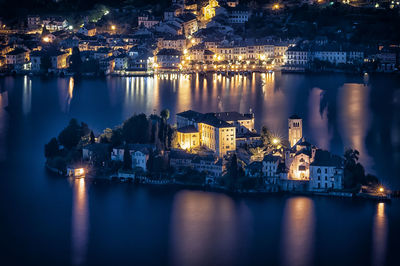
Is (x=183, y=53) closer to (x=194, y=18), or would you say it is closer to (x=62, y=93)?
(x=194, y=18)

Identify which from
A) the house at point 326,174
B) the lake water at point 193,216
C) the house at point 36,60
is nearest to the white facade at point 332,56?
the lake water at point 193,216

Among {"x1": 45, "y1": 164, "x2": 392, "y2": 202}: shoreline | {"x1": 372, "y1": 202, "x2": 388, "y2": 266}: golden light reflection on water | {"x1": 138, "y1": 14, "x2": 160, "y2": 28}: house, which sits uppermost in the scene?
{"x1": 138, "y1": 14, "x2": 160, "y2": 28}: house

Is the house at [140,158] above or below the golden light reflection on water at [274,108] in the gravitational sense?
below

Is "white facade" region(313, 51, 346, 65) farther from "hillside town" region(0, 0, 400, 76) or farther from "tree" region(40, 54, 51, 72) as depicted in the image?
"tree" region(40, 54, 51, 72)

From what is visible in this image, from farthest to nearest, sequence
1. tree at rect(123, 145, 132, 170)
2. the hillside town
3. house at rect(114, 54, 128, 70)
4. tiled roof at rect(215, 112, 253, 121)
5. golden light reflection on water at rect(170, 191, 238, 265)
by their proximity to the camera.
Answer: house at rect(114, 54, 128, 70) < the hillside town < tiled roof at rect(215, 112, 253, 121) < tree at rect(123, 145, 132, 170) < golden light reflection on water at rect(170, 191, 238, 265)

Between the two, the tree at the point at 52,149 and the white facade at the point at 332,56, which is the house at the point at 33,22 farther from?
the tree at the point at 52,149

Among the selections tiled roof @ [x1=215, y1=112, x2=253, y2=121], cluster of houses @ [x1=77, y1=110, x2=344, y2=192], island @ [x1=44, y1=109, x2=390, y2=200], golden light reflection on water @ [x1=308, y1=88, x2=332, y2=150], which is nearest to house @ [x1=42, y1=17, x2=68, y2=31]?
golden light reflection on water @ [x1=308, y1=88, x2=332, y2=150]
